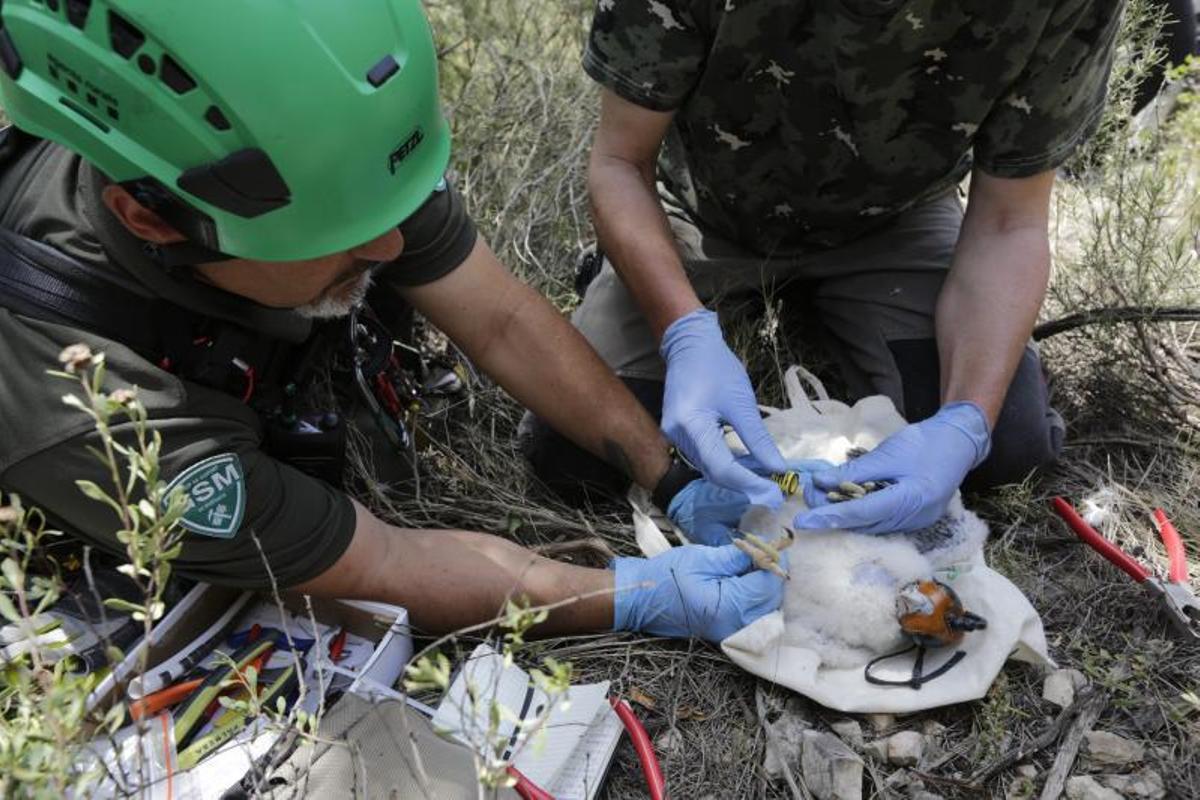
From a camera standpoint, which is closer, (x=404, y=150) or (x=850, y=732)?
(x=404, y=150)

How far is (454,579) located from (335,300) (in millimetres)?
604

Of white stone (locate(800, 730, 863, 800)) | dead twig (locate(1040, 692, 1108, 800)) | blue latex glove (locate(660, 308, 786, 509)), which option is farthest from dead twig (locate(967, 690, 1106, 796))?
blue latex glove (locate(660, 308, 786, 509))

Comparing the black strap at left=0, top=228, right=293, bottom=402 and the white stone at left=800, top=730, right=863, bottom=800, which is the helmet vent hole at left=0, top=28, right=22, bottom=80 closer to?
the black strap at left=0, top=228, right=293, bottom=402

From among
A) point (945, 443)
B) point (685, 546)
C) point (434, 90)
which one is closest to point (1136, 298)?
point (945, 443)

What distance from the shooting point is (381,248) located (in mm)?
1866

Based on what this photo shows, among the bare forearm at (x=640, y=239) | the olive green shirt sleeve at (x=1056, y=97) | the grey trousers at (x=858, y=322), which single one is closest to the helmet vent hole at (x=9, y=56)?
the bare forearm at (x=640, y=239)

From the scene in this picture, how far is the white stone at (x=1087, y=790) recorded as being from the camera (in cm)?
181

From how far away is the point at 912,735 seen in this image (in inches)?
75.6

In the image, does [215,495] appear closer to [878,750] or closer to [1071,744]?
[878,750]

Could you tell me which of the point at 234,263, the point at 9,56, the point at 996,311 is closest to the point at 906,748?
the point at 996,311

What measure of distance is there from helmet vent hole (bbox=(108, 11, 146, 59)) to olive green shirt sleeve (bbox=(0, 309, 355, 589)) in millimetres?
485

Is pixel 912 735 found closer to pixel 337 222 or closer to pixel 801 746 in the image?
pixel 801 746

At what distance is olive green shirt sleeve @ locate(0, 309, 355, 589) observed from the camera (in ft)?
5.60

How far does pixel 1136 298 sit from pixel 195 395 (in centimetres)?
230
